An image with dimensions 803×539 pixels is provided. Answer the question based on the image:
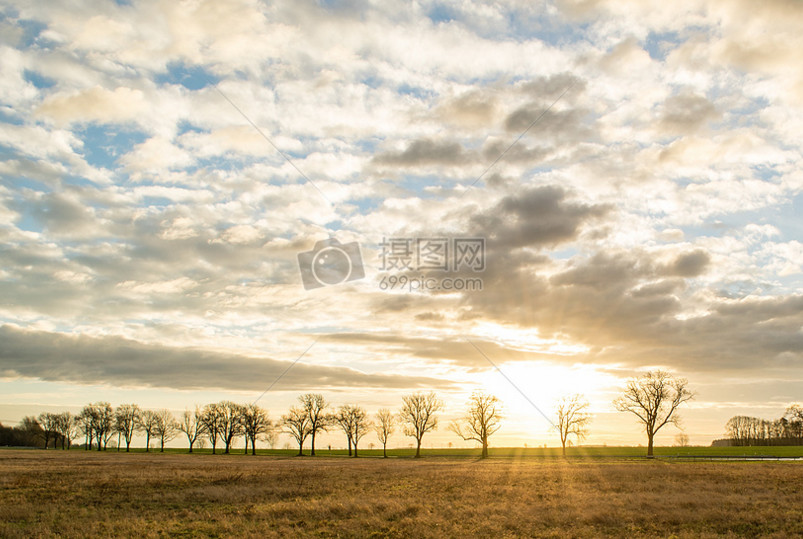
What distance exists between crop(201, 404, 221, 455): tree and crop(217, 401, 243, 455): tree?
0.60m

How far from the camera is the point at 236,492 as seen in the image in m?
30.3

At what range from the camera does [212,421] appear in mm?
147500

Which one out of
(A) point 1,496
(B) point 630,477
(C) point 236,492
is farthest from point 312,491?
(B) point 630,477

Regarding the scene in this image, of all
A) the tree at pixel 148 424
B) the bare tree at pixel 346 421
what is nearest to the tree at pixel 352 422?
the bare tree at pixel 346 421

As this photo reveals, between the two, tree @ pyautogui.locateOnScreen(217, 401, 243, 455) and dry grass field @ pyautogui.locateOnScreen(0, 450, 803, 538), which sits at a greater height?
dry grass field @ pyautogui.locateOnScreen(0, 450, 803, 538)

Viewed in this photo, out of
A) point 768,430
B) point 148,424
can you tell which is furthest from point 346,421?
point 768,430

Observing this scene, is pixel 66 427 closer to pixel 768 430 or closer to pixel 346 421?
pixel 346 421

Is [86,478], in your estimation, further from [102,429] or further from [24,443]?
[24,443]

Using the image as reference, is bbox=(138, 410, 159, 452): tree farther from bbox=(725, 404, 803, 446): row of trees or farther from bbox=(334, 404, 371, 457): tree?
bbox=(725, 404, 803, 446): row of trees

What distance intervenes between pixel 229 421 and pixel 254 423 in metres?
11.2

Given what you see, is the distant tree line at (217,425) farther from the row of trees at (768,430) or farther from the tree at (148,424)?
the row of trees at (768,430)

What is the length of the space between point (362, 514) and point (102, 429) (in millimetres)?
172799

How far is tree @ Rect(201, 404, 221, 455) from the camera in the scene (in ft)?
482

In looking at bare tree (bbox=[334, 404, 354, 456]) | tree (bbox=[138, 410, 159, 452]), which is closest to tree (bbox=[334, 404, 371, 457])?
bare tree (bbox=[334, 404, 354, 456])
